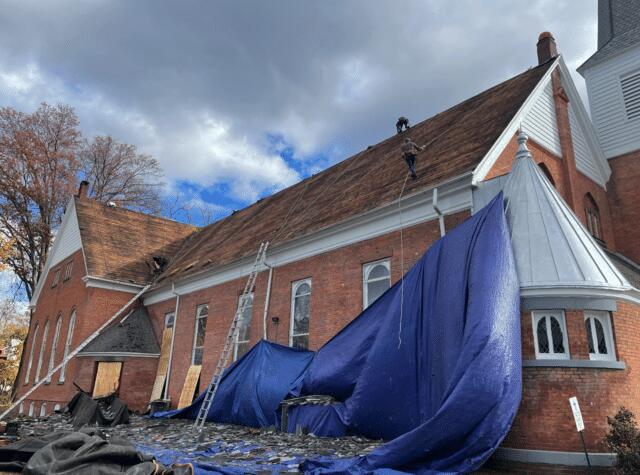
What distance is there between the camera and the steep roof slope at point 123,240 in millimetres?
23266

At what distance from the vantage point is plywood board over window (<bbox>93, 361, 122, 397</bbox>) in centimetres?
1933

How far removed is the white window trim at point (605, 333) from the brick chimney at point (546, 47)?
1057 centimetres

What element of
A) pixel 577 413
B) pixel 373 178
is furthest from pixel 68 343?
A: pixel 577 413

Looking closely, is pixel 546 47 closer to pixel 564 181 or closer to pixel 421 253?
pixel 564 181

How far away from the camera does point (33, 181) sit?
3020 centimetres

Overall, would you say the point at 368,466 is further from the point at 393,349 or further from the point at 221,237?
the point at 221,237

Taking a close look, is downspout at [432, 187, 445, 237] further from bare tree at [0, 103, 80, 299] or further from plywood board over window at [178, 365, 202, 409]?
bare tree at [0, 103, 80, 299]

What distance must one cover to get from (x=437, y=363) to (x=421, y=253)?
3654mm

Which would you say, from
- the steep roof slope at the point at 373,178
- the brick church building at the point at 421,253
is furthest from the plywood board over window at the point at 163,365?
the steep roof slope at the point at 373,178

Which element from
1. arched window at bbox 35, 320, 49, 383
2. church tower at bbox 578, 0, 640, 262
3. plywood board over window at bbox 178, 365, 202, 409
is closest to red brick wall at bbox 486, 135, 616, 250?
church tower at bbox 578, 0, 640, 262

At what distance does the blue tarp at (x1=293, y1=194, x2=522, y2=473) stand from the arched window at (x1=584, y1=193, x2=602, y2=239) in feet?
25.5

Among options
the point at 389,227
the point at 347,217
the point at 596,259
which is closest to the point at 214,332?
the point at 347,217

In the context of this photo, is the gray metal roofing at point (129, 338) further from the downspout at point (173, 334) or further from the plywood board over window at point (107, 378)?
the downspout at point (173, 334)

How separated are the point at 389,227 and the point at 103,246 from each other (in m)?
17.3
